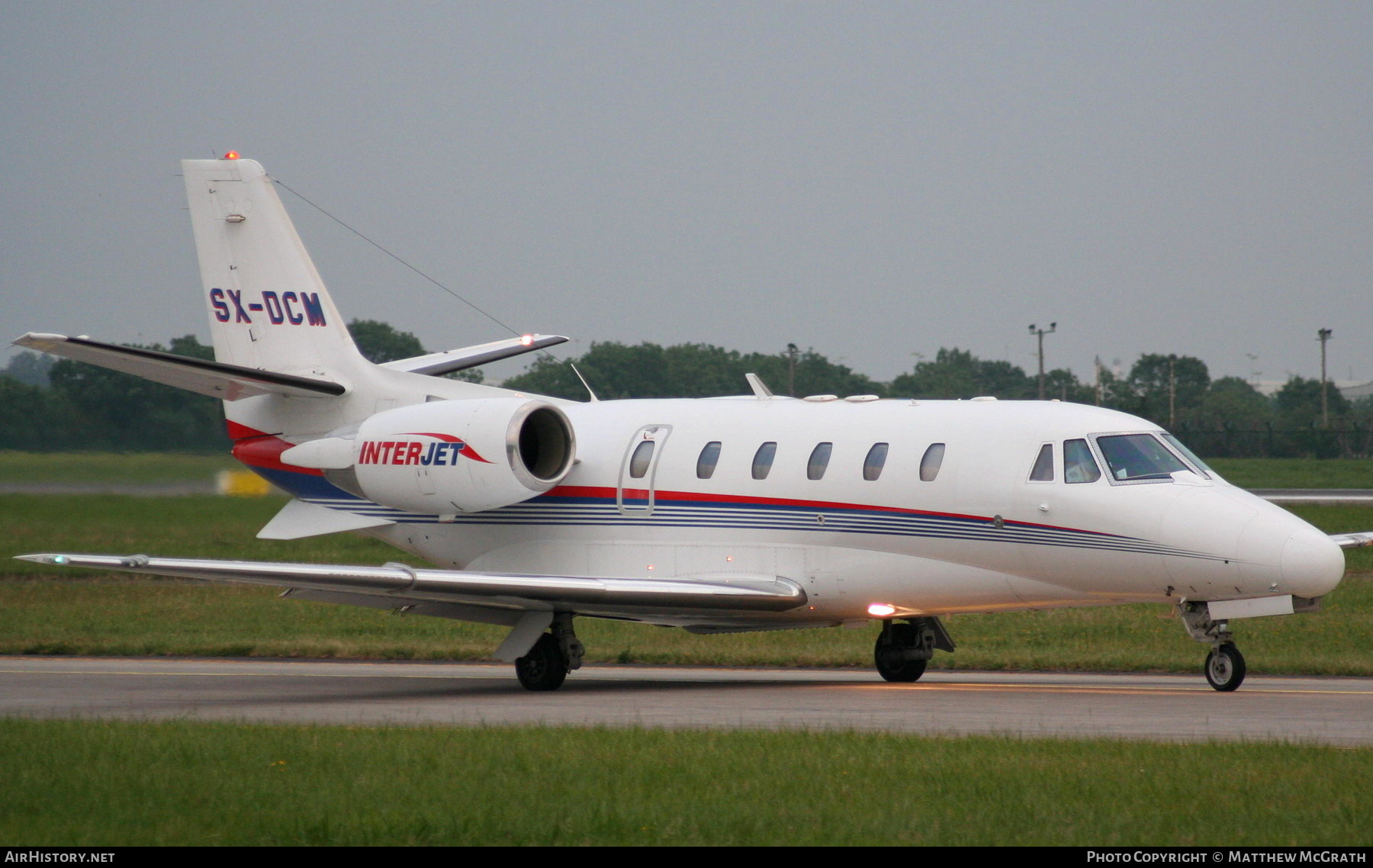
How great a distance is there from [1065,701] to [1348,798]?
257 inches

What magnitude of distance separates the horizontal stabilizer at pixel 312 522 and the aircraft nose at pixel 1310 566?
11248mm

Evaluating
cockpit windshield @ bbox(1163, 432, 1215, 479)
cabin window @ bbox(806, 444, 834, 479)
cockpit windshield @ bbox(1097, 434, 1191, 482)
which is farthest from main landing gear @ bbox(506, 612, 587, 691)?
cockpit windshield @ bbox(1163, 432, 1215, 479)

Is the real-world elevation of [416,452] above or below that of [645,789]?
above

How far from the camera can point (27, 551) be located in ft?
112

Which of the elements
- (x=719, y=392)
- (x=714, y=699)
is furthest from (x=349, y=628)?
(x=719, y=392)

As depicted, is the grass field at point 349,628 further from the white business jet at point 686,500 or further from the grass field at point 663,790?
the grass field at point 663,790

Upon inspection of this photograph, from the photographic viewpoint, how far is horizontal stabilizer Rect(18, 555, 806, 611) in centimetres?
1730

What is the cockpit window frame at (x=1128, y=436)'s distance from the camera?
1688 centimetres

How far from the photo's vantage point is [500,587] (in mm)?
18016

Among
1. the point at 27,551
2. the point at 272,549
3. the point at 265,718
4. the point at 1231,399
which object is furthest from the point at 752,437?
the point at 1231,399

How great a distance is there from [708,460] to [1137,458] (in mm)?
4998

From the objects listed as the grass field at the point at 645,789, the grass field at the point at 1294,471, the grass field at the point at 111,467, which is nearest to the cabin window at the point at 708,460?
the grass field at the point at 645,789

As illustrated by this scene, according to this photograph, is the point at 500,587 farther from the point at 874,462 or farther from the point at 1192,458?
the point at 1192,458

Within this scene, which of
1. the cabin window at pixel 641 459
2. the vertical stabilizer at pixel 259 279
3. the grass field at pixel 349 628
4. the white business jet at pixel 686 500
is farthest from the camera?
the grass field at pixel 349 628
